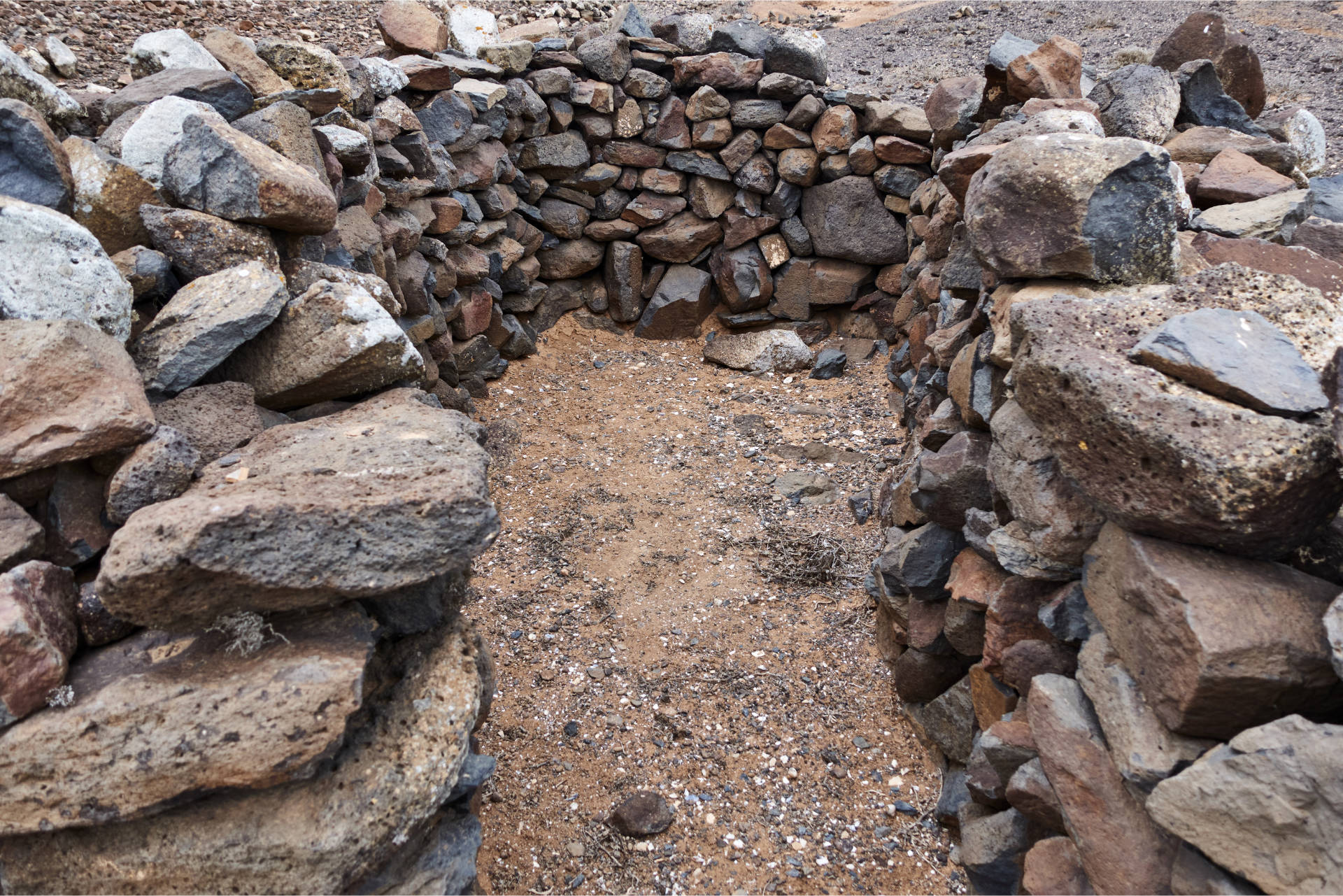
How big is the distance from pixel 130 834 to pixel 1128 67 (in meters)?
4.93

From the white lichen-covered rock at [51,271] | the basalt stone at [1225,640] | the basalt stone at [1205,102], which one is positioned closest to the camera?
the basalt stone at [1225,640]

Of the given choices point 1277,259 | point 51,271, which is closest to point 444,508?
point 51,271

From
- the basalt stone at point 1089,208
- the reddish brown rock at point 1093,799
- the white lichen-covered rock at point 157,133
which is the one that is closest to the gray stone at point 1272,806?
the reddish brown rock at point 1093,799

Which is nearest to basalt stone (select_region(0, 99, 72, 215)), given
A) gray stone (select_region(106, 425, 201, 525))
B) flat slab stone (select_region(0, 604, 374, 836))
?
gray stone (select_region(106, 425, 201, 525))

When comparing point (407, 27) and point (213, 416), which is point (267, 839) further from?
point (407, 27)

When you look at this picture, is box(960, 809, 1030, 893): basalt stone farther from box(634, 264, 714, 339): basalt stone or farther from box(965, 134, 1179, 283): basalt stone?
box(634, 264, 714, 339): basalt stone

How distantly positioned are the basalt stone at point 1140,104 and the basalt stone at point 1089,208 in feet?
4.33

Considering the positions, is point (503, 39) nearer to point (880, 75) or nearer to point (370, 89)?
point (370, 89)

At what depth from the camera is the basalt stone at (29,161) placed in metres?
2.63

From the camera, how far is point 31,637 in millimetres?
1914

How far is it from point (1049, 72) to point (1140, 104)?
0.59 m

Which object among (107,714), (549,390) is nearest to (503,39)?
(549,390)

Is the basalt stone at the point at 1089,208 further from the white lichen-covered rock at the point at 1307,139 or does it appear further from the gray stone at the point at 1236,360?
the white lichen-covered rock at the point at 1307,139

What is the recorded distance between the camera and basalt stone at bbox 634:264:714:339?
7.32m
